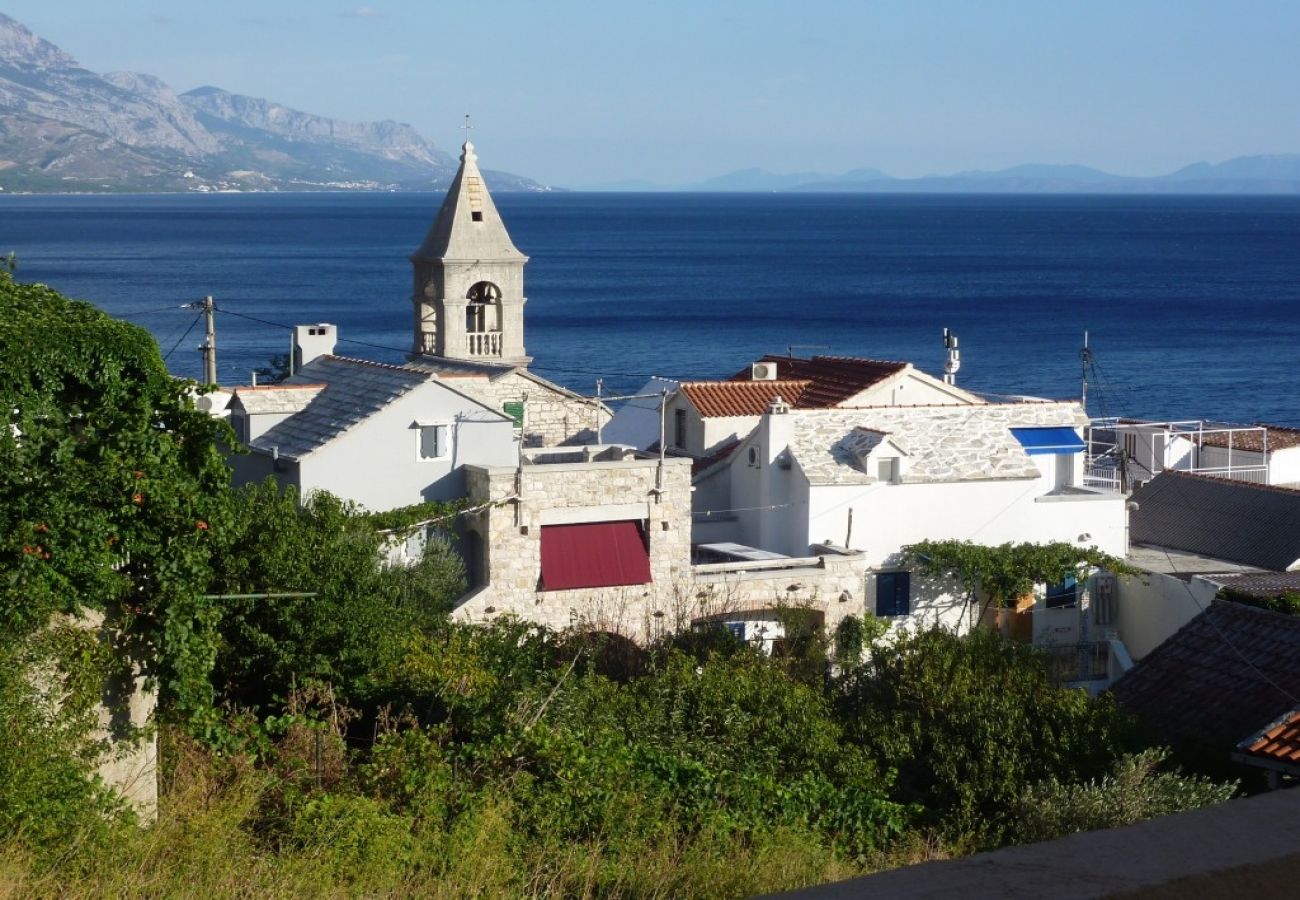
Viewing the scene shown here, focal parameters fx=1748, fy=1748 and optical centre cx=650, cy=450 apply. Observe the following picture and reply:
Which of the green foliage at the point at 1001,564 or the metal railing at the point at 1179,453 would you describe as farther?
the metal railing at the point at 1179,453

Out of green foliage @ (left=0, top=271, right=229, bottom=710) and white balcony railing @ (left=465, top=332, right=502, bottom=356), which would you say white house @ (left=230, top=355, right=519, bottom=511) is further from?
green foliage @ (left=0, top=271, right=229, bottom=710)

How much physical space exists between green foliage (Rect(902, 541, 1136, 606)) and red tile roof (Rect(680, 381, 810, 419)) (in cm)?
672

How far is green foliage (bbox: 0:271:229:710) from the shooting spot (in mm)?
12664

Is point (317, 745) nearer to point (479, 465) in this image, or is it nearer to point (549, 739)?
point (549, 739)

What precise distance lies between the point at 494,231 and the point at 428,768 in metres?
29.3

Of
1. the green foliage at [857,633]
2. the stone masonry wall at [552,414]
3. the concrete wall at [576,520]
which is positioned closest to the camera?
the concrete wall at [576,520]

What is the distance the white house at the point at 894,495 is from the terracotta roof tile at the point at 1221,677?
608 centimetres

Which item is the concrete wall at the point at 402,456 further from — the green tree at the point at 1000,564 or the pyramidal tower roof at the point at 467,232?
the pyramidal tower roof at the point at 467,232

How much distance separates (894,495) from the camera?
100 ft

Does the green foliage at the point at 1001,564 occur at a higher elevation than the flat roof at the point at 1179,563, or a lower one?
higher

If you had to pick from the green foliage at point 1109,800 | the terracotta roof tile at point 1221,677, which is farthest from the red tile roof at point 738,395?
the green foliage at point 1109,800

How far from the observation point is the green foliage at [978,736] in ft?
61.3

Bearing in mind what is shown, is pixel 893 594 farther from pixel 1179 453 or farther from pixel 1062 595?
pixel 1179 453

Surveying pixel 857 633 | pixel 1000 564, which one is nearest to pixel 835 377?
pixel 1000 564
